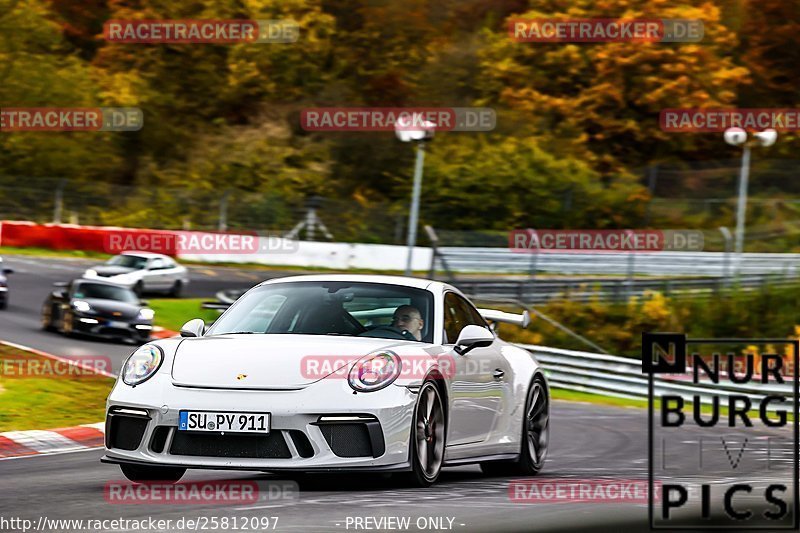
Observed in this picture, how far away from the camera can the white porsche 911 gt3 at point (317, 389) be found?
7.62 metres

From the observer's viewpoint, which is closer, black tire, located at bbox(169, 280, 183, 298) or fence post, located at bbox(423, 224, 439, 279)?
fence post, located at bbox(423, 224, 439, 279)

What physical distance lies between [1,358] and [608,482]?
12.5m

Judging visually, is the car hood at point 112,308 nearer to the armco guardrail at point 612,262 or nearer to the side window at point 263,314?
the armco guardrail at point 612,262

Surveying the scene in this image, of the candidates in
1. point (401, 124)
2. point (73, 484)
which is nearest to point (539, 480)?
point (73, 484)

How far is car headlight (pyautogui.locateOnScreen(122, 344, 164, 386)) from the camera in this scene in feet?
26.5

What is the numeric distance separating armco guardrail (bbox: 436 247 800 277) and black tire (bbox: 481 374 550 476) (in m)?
18.3

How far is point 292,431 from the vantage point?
761cm

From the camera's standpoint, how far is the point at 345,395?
778 centimetres

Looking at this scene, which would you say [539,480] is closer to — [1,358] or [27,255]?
[1,358]

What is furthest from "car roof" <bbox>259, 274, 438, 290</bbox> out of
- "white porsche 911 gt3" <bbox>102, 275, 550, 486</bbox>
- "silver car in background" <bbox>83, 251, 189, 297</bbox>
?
"silver car in background" <bbox>83, 251, 189, 297</bbox>

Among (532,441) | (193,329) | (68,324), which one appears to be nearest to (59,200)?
(68,324)

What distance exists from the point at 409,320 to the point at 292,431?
4.92 feet

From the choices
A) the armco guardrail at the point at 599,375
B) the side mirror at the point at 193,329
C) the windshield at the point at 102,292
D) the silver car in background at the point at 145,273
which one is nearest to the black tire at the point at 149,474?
the side mirror at the point at 193,329

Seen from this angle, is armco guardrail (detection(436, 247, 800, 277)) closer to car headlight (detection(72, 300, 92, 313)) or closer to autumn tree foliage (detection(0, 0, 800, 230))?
car headlight (detection(72, 300, 92, 313))
